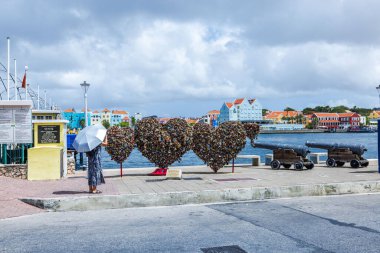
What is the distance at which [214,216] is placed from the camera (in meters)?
9.48

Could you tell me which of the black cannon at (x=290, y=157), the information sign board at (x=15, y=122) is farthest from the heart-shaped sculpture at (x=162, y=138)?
the black cannon at (x=290, y=157)

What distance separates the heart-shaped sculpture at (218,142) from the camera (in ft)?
56.3

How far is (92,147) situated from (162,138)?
5.48 metres

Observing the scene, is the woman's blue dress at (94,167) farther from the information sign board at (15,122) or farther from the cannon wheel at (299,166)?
the cannon wheel at (299,166)

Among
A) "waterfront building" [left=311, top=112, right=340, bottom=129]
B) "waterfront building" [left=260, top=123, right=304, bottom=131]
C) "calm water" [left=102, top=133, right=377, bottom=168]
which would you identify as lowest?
"calm water" [left=102, top=133, right=377, bottom=168]

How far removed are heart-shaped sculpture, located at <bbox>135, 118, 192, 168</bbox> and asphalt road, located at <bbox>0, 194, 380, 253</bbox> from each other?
587cm

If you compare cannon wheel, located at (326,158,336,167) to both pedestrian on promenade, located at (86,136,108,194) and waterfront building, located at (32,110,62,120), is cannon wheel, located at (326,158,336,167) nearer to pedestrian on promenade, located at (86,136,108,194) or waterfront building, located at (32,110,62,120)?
pedestrian on promenade, located at (86,136,108,194)

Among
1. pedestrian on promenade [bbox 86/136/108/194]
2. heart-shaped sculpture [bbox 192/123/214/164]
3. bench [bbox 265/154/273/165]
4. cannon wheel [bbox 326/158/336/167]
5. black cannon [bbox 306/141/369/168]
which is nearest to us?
pedestrian on promenade [bbox 86/136/108/194]

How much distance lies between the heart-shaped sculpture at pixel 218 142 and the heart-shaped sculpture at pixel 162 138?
0.58 meters

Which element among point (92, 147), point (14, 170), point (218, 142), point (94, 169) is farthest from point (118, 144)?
point (92, 147)

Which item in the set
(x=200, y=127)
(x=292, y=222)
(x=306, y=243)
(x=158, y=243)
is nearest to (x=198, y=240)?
(x=158, y=243)

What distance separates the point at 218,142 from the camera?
1720cm

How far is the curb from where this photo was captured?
10695mm

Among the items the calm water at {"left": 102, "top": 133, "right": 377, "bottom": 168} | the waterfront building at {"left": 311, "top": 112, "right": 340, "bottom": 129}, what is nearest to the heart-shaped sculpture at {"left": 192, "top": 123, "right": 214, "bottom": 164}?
the calm water at {"left": 102, "top": 133, "right": 377, "bottom": 168}
